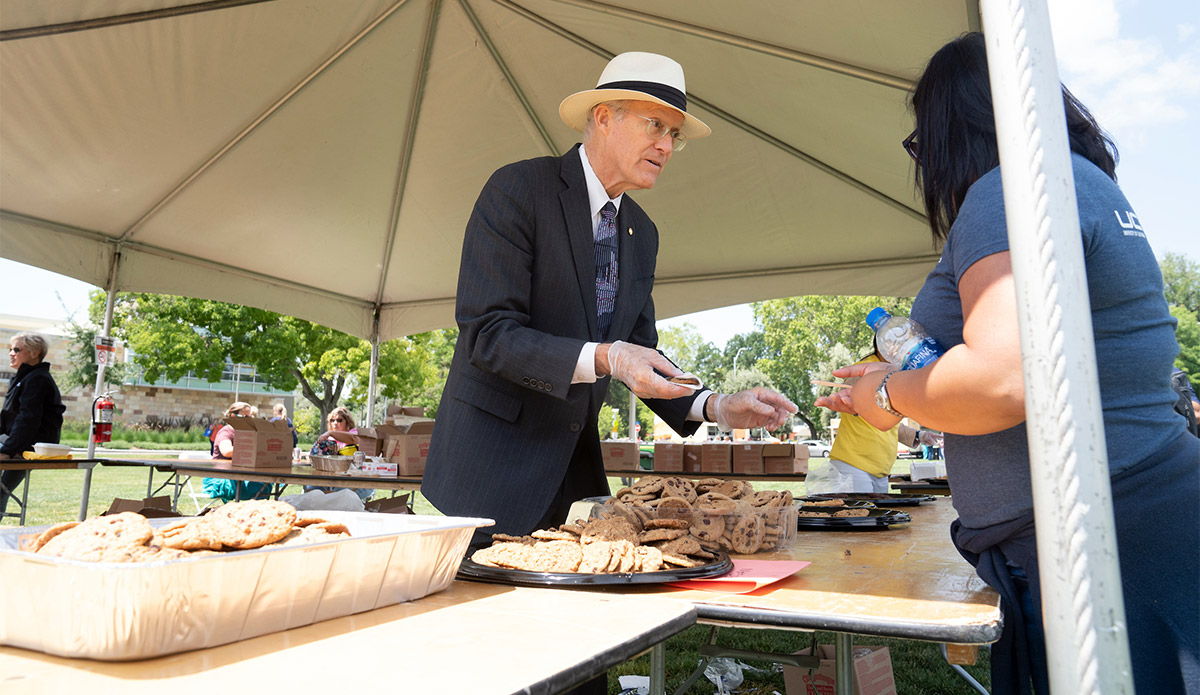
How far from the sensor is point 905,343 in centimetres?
125

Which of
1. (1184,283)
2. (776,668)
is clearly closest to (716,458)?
(776,668)

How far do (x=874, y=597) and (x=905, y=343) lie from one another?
1.40ft

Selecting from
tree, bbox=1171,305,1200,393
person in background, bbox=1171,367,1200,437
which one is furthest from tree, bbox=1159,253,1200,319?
person in background, bbox=1171,367,1200,437

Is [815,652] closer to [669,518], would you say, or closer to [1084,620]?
[669,518]

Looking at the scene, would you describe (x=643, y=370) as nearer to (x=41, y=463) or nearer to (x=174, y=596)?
(x=174, y=596)

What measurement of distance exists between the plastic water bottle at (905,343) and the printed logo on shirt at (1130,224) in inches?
11.7

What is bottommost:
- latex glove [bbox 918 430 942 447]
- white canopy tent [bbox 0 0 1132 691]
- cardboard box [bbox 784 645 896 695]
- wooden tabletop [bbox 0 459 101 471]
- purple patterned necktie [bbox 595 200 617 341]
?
cardboard box [bbox 784 645 896 695]

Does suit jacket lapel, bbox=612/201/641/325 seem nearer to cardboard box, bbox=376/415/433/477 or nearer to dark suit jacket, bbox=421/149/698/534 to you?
dark suit jacket, bbox=421/149/698/534

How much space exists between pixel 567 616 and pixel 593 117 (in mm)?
1449

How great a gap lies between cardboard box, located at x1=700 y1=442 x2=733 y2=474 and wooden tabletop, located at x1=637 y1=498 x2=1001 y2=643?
199 inches

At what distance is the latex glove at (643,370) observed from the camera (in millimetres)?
1370

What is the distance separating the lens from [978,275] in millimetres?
1055

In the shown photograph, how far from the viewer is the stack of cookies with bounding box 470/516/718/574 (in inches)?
42.0

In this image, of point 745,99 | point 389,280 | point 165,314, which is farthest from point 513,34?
point 165,314
